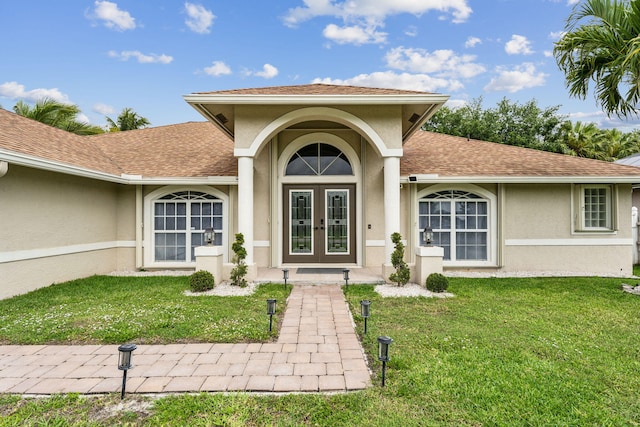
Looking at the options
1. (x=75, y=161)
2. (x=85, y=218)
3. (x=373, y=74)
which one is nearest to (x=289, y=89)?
(x=75, y=161)

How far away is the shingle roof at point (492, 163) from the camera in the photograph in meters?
9.09

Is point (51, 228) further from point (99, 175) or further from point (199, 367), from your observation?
point (199, 367)

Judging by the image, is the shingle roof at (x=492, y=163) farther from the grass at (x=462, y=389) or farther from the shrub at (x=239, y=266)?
the shrub at (x=239, y=266)

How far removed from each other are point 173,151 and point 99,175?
3367mm

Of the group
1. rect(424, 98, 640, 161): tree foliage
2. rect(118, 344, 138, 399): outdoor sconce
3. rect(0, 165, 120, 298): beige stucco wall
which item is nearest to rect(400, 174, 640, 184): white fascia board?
rect(118, 344, 138, 399): outdoor sconce

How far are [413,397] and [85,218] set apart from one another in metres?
8.93

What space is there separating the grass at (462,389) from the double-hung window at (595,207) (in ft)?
15.8

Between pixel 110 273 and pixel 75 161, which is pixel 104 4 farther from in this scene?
pixel 110 273

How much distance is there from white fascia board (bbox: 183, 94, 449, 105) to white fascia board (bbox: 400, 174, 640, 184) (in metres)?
2.33

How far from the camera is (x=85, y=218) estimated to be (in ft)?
27.5

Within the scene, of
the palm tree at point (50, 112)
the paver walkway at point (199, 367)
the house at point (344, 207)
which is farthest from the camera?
the palm tree at point (50, 112)

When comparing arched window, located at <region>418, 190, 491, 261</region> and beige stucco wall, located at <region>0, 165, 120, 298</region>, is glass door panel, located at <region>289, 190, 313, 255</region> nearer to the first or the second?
arched window, located at <region>418, 190, 491, 261</region>

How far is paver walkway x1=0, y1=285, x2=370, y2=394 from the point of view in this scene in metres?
3.21

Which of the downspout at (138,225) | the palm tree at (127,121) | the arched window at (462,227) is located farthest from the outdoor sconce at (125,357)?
the palm tree at (127,121)
